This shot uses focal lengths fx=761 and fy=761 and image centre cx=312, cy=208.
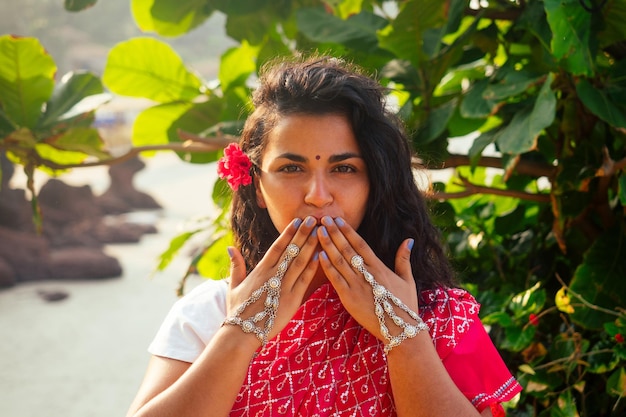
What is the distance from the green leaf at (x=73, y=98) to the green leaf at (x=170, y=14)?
0.91 ft

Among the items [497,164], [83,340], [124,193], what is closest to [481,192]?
[497,164]

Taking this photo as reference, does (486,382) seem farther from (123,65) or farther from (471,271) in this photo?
(123,65)

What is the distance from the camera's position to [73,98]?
1950 mm

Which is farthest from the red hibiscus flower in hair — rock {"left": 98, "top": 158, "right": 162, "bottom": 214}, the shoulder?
rock {"left": 98, "top": 158, "right": 162, "bottom": 214}

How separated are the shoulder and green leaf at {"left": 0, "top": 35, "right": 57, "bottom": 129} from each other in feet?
3.59

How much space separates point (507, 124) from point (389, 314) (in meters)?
0.72

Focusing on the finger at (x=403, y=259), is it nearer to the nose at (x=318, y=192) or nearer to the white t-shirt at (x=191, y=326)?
the nose at (x=318, y=192)

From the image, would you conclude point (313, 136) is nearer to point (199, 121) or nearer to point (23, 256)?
point (199, 121)

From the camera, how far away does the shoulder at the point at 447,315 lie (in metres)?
1.32

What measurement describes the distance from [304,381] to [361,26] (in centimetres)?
96

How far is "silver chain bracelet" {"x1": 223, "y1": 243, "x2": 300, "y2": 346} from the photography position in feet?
4.04

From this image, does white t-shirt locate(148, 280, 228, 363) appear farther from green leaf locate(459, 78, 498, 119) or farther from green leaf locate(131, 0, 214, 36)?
green leaf locate(131, 0, 214, 36)

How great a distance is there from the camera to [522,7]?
1.79 metres

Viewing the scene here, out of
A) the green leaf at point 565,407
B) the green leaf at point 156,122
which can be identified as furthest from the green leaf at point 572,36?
the green leaf at point 156,122
